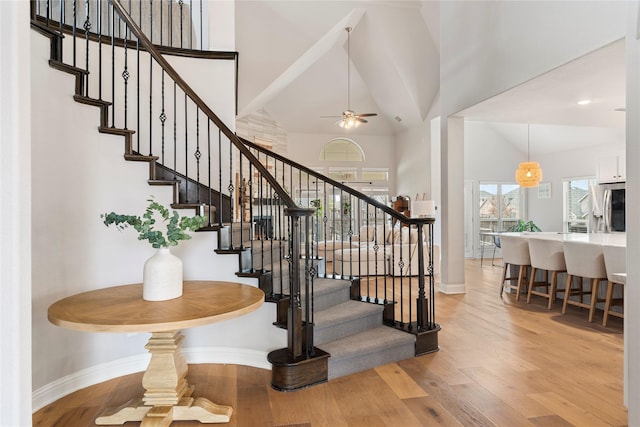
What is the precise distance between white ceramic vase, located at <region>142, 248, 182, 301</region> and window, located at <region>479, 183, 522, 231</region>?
9757mm

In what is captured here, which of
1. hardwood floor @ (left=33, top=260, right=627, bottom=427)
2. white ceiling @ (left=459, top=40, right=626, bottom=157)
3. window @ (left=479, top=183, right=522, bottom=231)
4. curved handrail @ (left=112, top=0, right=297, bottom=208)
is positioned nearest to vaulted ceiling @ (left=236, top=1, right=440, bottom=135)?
window @ (left=479, top=183, right=522, bottom=231)

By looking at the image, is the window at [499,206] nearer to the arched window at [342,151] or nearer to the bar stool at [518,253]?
the arched window at [342,151]

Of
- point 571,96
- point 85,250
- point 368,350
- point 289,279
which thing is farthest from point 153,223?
point 571,96

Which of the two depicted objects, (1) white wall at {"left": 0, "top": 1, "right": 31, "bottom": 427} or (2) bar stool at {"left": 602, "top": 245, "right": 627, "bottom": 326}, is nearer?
(1) white wall at {"left": 0, "top": 1, "right": 31, "bottom": 427}

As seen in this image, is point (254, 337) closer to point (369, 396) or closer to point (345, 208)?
point (369, 396)

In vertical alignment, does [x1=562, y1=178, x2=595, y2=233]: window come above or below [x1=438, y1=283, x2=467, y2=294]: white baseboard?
above

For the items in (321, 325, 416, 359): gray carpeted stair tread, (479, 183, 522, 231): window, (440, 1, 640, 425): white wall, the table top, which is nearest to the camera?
the table top

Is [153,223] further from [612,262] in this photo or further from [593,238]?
[593,238]

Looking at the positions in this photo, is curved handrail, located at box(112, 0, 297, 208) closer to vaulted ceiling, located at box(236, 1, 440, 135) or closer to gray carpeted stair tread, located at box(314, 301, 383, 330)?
gray carpeted stair tread, located at box(314, 301, 383, 330)

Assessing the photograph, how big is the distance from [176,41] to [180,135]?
81.1 inches

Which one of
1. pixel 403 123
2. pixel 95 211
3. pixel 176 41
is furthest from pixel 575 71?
pixel 403 123

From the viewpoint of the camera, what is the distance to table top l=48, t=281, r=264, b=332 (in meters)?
1.77

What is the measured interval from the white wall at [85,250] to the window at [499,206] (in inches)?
355

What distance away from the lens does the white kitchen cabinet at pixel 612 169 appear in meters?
7.83
